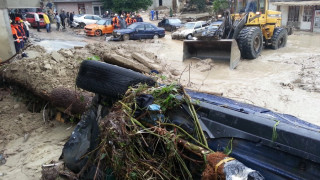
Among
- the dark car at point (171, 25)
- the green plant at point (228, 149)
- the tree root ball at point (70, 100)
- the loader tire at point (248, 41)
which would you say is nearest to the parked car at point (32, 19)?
the dark car at point (171, 25)

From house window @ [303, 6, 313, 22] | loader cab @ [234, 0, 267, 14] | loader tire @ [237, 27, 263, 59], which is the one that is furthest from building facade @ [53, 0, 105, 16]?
loader tire @ [237, 27, 263, 59]

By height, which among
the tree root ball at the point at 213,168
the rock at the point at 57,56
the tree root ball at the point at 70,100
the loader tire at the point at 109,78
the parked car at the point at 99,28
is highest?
the parked car at the point at 99,28

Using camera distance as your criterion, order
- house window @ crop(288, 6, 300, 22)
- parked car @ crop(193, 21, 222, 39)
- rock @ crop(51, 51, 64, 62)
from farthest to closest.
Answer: house window @ crop(288, 6, 300, 22), parked car @ crop(193, 21, 222, 39), rock @ crop(51, 51, 64, 62)

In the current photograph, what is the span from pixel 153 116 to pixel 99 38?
1860cm

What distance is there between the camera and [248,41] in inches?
442

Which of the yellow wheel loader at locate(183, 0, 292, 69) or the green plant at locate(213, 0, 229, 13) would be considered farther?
the green plant at locate(213, 0, 229, 13)

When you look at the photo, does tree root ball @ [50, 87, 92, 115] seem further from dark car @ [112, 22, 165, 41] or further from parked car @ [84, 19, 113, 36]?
parked car @ [84, 19, 113, 36]

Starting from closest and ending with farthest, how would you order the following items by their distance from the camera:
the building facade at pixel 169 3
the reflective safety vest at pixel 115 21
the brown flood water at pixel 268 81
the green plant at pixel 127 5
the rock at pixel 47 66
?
the rock at pixel 47 66
the brown flood water at pixel 268 81
the reflective safety vest at pixel 115 21
the green plant at pixel 127 5
the building facade at pixel 169 3

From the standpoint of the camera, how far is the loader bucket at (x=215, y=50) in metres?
10.4

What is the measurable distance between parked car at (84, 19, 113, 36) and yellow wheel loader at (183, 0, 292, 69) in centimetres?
1118

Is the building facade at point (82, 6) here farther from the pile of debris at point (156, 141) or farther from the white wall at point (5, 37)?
the pile of debris at point (156, 141)

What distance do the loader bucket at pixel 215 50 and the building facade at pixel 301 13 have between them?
1512 centimetres

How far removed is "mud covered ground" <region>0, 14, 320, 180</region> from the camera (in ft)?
16.7

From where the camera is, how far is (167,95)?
9.21 feet
